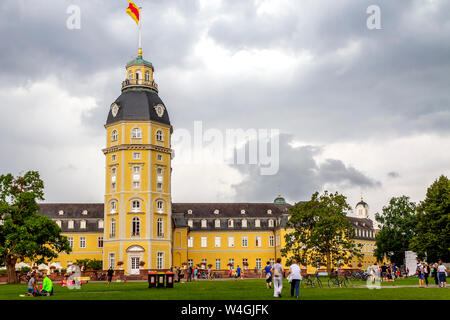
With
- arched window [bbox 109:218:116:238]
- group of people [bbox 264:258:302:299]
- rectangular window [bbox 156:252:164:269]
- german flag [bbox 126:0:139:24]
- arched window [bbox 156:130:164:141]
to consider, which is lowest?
rectangular window [bbox 156:252:164:269]

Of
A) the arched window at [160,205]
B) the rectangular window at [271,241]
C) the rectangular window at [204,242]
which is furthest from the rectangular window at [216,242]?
the arched window at [160,205]

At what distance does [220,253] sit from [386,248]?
28.8 m

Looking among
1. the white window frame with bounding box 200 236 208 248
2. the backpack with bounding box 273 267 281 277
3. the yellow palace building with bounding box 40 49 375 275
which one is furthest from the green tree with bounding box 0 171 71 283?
the white window frame with bounding box 200 236 208 248

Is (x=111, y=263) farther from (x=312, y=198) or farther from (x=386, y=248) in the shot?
(x=386, y=248)

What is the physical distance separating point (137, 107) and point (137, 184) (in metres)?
10.9

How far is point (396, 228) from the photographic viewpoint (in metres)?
91.3

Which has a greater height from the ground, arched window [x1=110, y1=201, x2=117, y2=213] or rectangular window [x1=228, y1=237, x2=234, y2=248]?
arched window [x1=110, y1=201, x2=117, y2=213]

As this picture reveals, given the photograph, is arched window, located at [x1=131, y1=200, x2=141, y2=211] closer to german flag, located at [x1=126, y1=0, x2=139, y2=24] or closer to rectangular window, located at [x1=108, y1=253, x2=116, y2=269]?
rectangular window, located at [x1=108, y1=253, x2=116, y2=269]

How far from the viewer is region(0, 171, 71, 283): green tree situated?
181ft

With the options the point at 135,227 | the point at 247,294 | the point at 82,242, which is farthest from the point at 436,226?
the point at 82,242

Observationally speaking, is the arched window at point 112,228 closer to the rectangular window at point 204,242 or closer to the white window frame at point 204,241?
the white window frame at point 204,241

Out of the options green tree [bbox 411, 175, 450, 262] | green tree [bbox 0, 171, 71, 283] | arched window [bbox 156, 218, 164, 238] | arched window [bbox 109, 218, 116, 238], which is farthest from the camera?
arched window [bbox 156, 218, 164, 238]

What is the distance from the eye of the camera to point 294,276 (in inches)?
971

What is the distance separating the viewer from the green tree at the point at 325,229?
2436 inches
